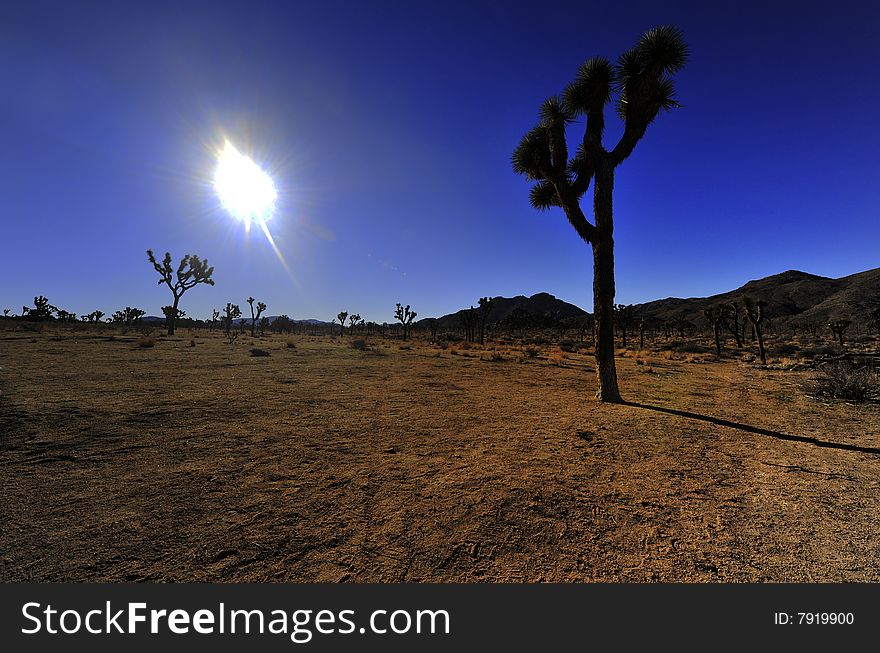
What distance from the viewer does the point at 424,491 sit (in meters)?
3.63

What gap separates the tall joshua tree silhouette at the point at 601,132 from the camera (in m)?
8.28

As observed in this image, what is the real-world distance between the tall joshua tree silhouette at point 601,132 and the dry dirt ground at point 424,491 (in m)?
2.39

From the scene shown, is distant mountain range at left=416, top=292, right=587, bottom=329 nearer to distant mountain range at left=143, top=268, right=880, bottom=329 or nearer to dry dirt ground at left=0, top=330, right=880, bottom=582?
distant mountain range at left=143, top=268, right=880, bottom=329

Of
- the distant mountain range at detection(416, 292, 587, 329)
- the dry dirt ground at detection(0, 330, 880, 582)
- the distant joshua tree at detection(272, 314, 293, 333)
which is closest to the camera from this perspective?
the dry dirt ground at detection(0, 330, 880, 582)

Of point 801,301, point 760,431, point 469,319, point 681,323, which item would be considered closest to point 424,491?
point 760,431

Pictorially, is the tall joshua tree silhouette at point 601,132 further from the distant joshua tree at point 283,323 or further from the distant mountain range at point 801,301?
the distant joshua tree at point 283,323

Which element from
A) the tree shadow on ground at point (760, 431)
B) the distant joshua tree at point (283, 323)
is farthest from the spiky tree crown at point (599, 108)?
the distant joshua tree at point (283, 323)

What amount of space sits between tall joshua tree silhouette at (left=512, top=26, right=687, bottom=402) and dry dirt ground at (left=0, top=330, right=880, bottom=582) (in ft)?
7.84

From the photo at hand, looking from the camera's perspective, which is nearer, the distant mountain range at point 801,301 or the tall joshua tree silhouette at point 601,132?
the tall joshua tree silhouette at point 601,132

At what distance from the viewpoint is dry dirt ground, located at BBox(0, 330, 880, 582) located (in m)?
2.47

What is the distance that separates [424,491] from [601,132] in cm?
995

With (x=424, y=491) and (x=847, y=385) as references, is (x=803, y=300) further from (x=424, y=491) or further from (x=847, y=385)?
(x=424, y=491)

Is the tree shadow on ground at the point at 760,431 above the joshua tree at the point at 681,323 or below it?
below

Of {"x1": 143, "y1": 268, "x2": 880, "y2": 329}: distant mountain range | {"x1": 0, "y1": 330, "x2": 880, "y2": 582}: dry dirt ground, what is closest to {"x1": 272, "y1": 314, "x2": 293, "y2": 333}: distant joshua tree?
{"x1": 143, "y1": 268, "x2": 880, "y2": 329}: distant mountain range
